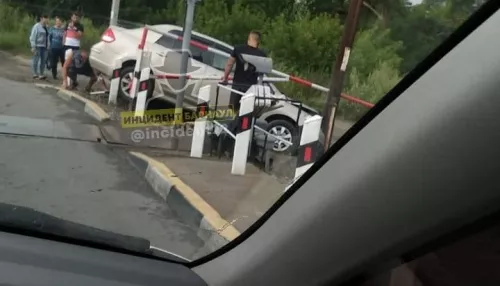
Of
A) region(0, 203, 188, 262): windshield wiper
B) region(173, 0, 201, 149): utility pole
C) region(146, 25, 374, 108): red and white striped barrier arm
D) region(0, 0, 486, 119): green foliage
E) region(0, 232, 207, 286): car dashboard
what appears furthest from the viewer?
region(173, 0, 201, 149): utility pole

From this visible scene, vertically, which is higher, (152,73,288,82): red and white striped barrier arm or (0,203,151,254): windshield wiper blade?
(152,73,288,82): red and white striped barrier arm

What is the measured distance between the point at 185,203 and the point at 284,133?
22.3 inches

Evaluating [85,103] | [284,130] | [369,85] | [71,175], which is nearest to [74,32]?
[85,103]

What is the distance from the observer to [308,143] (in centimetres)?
221

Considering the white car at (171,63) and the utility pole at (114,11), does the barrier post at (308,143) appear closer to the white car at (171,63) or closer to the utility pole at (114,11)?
the white car at (171,63)

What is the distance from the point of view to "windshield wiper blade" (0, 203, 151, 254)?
7.57 ft

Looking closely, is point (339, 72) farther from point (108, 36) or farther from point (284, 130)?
point (108, 36)

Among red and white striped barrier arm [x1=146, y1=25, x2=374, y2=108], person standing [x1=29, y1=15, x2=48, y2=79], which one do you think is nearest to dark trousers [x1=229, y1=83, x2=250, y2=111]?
red and white striped barrier arm [x1=146, y1=25, x2=374, y2=108]

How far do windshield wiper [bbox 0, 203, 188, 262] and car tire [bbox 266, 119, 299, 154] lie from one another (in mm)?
517

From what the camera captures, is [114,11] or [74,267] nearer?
[74,267]

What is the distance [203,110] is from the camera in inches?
108

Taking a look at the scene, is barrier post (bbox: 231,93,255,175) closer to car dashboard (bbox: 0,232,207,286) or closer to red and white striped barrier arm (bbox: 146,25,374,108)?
red and white striped barrier arm (bbox: 146,25,374,108)

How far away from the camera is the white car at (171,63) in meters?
2.47

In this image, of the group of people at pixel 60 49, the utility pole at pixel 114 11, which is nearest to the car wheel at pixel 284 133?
the utility pole at pixel 114 11
